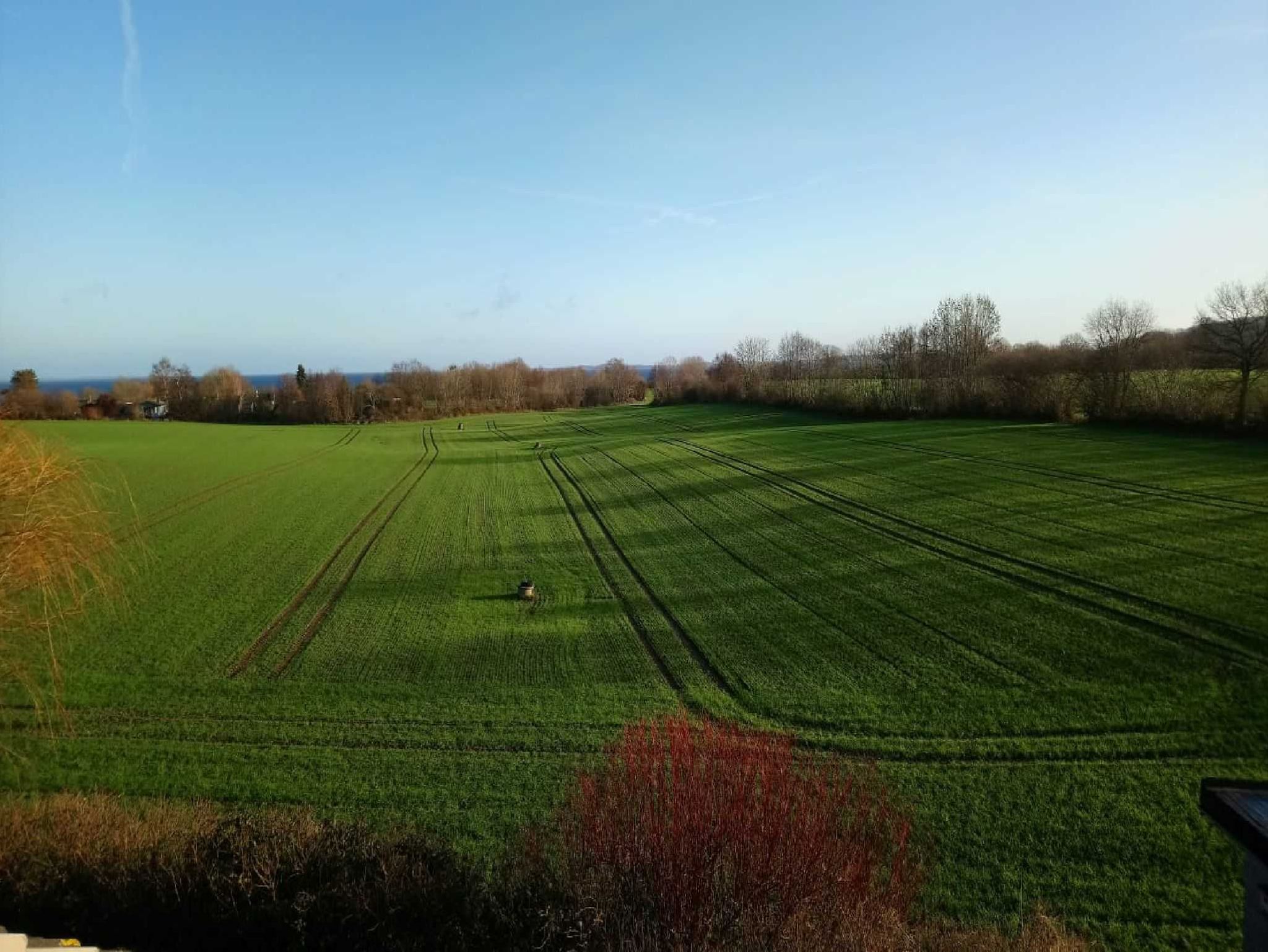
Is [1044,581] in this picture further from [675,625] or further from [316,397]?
[316,397]

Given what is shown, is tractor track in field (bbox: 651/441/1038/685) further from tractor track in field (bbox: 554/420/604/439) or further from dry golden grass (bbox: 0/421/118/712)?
tractor track in field (bbox: 554/420/604/439)

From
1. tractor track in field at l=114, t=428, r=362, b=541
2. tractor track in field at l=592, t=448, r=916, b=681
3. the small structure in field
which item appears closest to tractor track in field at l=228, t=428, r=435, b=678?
tractor track in field at l=114, t=428, r=362, b=541

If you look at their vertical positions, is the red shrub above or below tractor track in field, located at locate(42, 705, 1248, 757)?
above

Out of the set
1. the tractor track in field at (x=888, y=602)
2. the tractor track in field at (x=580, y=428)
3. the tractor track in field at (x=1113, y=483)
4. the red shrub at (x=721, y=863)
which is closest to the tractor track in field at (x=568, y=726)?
the tractor track in field at (x=888, y=602)

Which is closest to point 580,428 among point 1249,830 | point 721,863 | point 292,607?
point 292,607

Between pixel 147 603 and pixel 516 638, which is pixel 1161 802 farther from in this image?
pixel 147 603

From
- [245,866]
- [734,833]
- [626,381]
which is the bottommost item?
[245,866]

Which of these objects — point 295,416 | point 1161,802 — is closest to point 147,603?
point 1161,802
